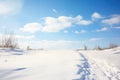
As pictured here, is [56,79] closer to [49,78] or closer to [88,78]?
[49,78]

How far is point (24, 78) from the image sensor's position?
4453 mm

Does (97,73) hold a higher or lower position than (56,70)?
lower

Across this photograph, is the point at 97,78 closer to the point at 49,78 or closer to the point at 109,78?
the point at 109,78

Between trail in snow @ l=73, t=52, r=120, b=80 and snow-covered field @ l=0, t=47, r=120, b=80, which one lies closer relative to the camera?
snow-covered field @ l=0, t=47, r=120, b=80

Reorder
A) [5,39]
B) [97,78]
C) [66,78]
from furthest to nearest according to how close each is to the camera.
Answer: [5,39], [97,78], [66,78]

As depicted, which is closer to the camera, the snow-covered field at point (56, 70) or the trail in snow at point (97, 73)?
the snow-covered field at point (56, 70)

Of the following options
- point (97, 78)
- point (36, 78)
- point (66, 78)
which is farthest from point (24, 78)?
point (97, 78)

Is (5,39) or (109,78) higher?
(5,39)

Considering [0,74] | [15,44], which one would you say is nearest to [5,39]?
[15,44]

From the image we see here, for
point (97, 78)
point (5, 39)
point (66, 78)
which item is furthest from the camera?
point (5, 39)

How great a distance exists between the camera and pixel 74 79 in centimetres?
466

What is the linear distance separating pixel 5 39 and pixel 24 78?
18917 millimetres

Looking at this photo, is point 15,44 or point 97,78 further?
point 15,44

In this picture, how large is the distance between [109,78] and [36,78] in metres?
2.26
